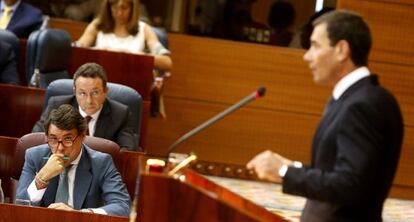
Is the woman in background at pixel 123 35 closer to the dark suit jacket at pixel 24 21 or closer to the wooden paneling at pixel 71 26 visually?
the dark suit jacket at pixel 24 21

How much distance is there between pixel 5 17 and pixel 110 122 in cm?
243

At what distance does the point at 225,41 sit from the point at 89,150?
4104 millimetres

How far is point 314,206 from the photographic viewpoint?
3193 mm

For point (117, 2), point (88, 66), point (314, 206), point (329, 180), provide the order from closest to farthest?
point (329, 180) → point (314, 206) → point (88, 66) → point (117, 2)

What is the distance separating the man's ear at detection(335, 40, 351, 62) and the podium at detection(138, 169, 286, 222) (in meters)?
0.53

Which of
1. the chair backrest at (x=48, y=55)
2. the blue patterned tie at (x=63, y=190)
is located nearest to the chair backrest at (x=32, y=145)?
the blue patterned tie at (x=63, y=190)

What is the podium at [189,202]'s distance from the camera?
3121 millimetres

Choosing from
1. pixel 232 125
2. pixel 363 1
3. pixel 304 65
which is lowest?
pixel 232 125

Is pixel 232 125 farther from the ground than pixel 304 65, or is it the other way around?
pixel 304 65

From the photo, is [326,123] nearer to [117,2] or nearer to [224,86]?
[117,2]

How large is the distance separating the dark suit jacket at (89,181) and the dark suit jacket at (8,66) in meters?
2.53

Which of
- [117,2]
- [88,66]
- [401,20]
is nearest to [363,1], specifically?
[401,20]

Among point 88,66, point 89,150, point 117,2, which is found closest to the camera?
point 89,150

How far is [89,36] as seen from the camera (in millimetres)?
8125
